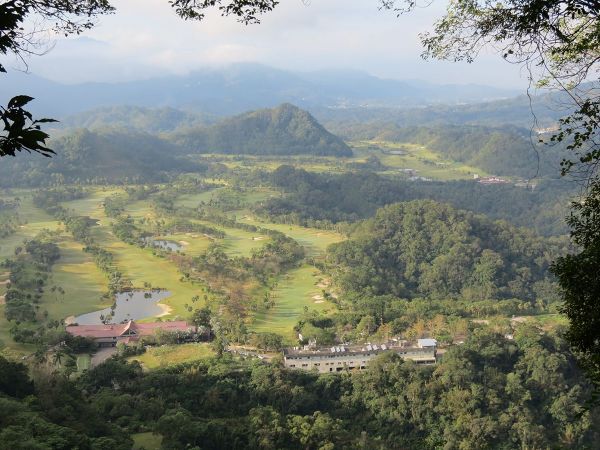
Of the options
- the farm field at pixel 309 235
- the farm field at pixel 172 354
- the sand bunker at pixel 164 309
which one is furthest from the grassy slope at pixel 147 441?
the farm field at pixel 309 235

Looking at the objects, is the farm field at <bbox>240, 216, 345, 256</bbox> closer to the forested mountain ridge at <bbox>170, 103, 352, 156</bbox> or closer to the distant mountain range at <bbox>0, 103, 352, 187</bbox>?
the distant mountain range at <bbox>0, 103, 352, 187</bbox>

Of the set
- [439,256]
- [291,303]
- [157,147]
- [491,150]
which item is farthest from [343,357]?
[157,147]

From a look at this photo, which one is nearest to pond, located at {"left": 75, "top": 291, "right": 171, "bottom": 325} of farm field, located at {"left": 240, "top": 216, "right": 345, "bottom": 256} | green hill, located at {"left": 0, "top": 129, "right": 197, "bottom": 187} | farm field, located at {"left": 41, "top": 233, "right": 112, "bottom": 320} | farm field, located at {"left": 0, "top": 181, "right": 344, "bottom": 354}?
farm field, located at {"left": 0, "top": 181, "right": 344, "bottom": 354}

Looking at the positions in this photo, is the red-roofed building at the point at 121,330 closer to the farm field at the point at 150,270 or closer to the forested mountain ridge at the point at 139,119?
the farm field at the point at 150,270

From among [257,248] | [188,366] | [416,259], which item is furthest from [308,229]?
[188,366]

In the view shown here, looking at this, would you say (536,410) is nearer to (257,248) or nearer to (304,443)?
(304,443)
